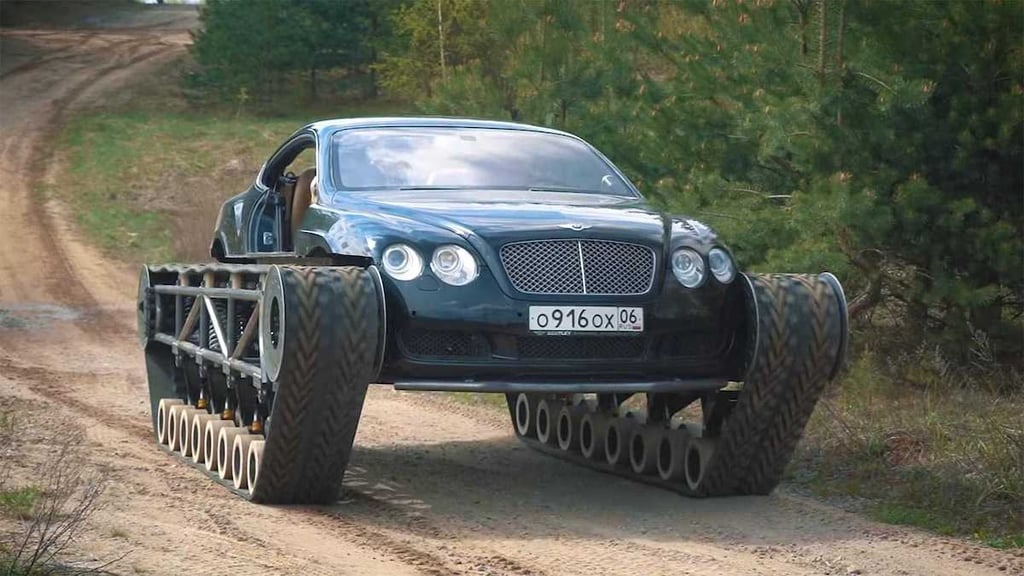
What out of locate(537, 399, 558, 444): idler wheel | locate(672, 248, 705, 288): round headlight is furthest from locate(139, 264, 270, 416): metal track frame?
Result: locate(537, 399, 558, 444): idler wheel

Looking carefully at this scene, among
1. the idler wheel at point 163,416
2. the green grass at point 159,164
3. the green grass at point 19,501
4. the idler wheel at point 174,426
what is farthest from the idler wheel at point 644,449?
the green grass at point 159,164

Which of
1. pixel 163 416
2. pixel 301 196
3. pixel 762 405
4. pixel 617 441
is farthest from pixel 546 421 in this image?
pixel 762 405

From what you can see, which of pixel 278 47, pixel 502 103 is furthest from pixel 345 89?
pixel 502 103

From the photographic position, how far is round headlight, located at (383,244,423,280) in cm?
710

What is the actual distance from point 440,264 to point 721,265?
4.69 ft

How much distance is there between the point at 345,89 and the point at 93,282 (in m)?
17.0

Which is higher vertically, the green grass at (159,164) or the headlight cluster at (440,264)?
the headlight cluster at (440,264)

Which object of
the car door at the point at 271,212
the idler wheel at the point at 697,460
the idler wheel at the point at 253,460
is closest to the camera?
the idler wheel at the point at 253,460

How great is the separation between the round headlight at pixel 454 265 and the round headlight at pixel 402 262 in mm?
75

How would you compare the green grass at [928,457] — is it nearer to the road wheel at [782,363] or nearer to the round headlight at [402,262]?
the road wheel at [782,363]

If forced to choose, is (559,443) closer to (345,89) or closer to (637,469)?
(637,469)

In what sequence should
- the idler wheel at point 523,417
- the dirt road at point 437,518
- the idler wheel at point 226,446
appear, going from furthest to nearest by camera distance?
the idler wheel at point 523,417
the idler wheel at point 226,446
the dirt road at point 437,518

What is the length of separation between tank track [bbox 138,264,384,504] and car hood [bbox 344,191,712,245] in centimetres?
56

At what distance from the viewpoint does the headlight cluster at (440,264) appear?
7.07 metres
